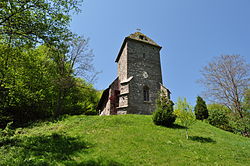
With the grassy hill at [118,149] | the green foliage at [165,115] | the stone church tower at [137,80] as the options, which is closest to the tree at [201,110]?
the stone church tower at [137,80]

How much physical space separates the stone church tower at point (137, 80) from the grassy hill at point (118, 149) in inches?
244

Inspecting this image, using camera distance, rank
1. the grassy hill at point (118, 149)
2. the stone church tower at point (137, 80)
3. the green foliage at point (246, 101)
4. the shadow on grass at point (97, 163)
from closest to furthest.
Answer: the shadow on grass at point (97, 163), the grassy hill at point (118, 149), the stone church tower at point (137, 80), the green foliage at point (246, 101)

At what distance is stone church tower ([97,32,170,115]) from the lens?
1761 cm

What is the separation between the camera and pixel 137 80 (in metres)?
18.8

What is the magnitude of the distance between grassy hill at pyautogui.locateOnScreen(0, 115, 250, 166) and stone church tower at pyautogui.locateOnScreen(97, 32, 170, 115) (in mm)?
6200

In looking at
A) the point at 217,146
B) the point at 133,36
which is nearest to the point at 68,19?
the point at 217,146

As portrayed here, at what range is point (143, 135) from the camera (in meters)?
10.1

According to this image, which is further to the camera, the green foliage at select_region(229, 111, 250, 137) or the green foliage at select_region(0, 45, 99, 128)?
the green foliage at select_region(229, 111, 250, 137)

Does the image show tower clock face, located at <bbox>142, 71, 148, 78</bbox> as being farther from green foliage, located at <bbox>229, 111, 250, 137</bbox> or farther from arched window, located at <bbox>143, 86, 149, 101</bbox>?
green foliage, located at <bbox>229, 111, 250, 137</bbox>

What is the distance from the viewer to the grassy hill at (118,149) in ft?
21.5

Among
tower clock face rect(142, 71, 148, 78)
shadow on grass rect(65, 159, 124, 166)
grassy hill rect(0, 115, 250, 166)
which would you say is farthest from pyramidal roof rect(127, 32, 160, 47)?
shadow on grass rect(65, 159, 124, 166)

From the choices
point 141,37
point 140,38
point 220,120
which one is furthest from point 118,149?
point 141,37

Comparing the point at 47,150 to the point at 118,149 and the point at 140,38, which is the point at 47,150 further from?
the point at 140,38

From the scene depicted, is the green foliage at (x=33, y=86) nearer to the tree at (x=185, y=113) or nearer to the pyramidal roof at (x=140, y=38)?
the pyramidal roof at (x=140, y=38)
